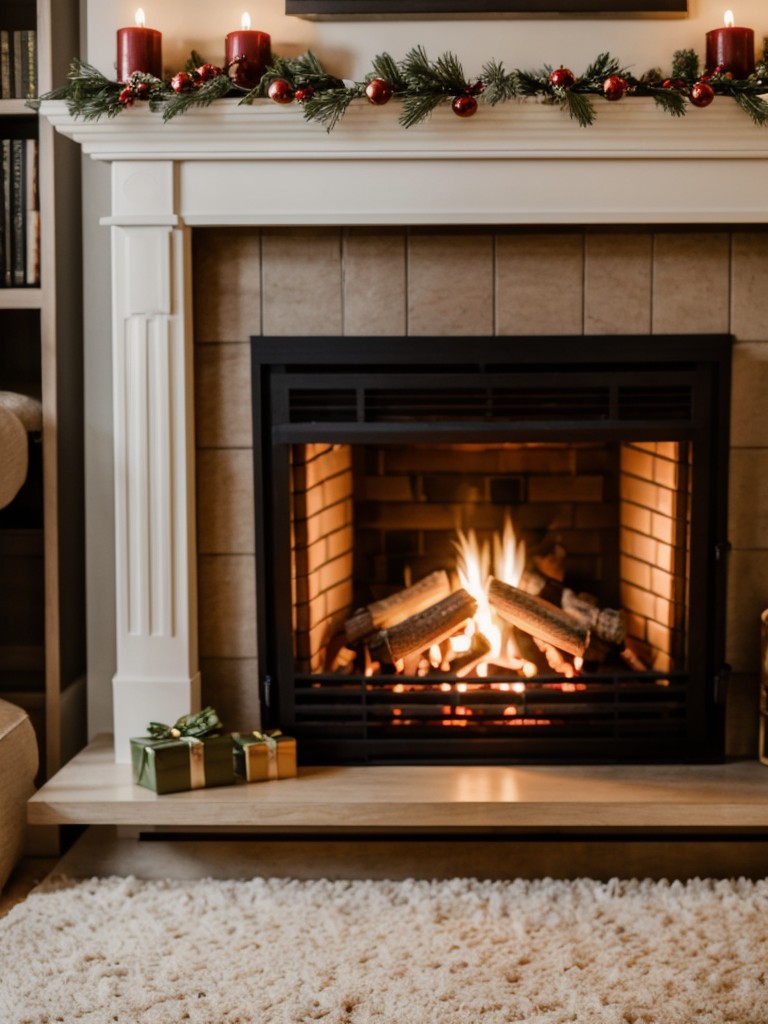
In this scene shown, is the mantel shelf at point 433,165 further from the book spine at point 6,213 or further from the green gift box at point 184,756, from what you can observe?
the green gift box at point 184,756

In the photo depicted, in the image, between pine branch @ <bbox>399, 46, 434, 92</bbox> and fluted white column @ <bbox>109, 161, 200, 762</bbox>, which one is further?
fluted white column @ <bbox>109, 161, 200, 762</bbox>

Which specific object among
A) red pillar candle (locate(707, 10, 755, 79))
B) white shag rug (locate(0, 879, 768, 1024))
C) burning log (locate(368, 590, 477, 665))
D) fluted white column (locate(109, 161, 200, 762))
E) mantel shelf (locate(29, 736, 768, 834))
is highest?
red pillar candle (locate(707, 10, 755, 79))

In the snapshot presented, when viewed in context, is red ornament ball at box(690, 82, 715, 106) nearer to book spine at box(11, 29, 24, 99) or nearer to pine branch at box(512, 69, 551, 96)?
pine branch at box(512, 69, 551, 96)

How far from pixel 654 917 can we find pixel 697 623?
624mm

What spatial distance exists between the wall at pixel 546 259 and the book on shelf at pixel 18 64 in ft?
0.63

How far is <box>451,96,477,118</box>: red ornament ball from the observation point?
80.8 inches

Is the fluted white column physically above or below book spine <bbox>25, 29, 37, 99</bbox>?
below

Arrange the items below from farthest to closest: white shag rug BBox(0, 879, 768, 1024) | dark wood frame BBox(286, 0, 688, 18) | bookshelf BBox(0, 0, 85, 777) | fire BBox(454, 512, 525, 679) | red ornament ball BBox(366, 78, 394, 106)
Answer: fire BBox(454, 512, 525, 679) < bookshelf BBox(0, 0, 85, 777) < dark wood frame BBox(286, 0, 688, 18) < red ornament ball BBox(366, 78, 394, 106) < white shag rug BBox(0, 879, 768, 1024)

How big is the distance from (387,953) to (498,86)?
5.22ft

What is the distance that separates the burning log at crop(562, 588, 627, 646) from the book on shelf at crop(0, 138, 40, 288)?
137 centimetres

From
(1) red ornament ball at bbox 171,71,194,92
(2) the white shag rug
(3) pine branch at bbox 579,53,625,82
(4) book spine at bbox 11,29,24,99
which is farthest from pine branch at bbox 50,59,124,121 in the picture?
(2) the white shag rug

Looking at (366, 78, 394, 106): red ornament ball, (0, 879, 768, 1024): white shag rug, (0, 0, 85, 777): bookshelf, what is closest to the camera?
(0, 879, 768, 1024): white shag rug

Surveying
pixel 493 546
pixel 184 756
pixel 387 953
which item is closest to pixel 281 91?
pixel 493 546

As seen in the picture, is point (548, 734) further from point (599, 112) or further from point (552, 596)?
point (599, 112)
